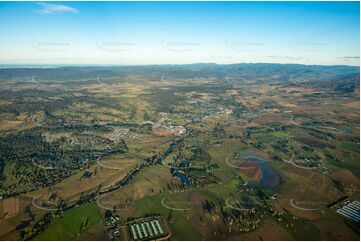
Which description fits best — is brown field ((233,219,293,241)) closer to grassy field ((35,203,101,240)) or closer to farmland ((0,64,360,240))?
farmland ((0,64,360,240))

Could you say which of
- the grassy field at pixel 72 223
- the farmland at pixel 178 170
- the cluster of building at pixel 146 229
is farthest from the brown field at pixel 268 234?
the grassy field at pixel 72 223

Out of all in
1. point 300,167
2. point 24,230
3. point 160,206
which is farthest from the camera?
point 300,167

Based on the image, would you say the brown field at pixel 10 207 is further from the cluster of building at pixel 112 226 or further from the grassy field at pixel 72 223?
the cluster of building at pixel 112 226

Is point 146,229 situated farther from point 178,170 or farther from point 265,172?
point 265,172

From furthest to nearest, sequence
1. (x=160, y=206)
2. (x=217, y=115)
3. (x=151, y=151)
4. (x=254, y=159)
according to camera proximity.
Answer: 1. (x=217, y=115)
2. (x=151, y=151)
3. (x=254, y=159)
4. (x=160, y=206)

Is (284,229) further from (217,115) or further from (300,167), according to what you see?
(217,115)

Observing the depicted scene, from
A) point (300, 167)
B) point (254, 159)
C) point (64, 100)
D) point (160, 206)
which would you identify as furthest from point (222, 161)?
point (64, 100)
